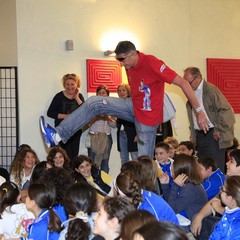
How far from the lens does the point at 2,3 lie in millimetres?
6867

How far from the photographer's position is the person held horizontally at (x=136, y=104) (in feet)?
13.5

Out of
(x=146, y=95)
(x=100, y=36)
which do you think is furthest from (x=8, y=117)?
(x=146, y=95)

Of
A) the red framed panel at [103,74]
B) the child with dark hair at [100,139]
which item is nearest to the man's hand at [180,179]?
the child with dark hair at [100,139]

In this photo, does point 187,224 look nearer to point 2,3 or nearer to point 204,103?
point 204,103

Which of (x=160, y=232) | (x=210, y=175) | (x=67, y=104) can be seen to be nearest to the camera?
(x=160, y=232)

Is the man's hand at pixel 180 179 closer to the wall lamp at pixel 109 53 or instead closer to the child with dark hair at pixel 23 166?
the child with dark hair at pixel 23 166

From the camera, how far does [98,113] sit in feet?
14.0

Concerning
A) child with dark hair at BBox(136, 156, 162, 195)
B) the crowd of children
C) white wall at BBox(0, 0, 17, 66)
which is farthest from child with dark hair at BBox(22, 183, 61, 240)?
white wall at BBox(0, 0, 17, 66)

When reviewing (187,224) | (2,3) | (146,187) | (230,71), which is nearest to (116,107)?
(146,187)

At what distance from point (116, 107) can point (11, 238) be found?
5.14 feet

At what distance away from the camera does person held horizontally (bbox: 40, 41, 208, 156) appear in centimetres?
412

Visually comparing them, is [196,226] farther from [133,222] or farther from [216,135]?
[216,135]

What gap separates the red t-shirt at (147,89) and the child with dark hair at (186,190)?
19.8 inches

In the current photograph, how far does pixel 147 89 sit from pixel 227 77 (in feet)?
13.5
